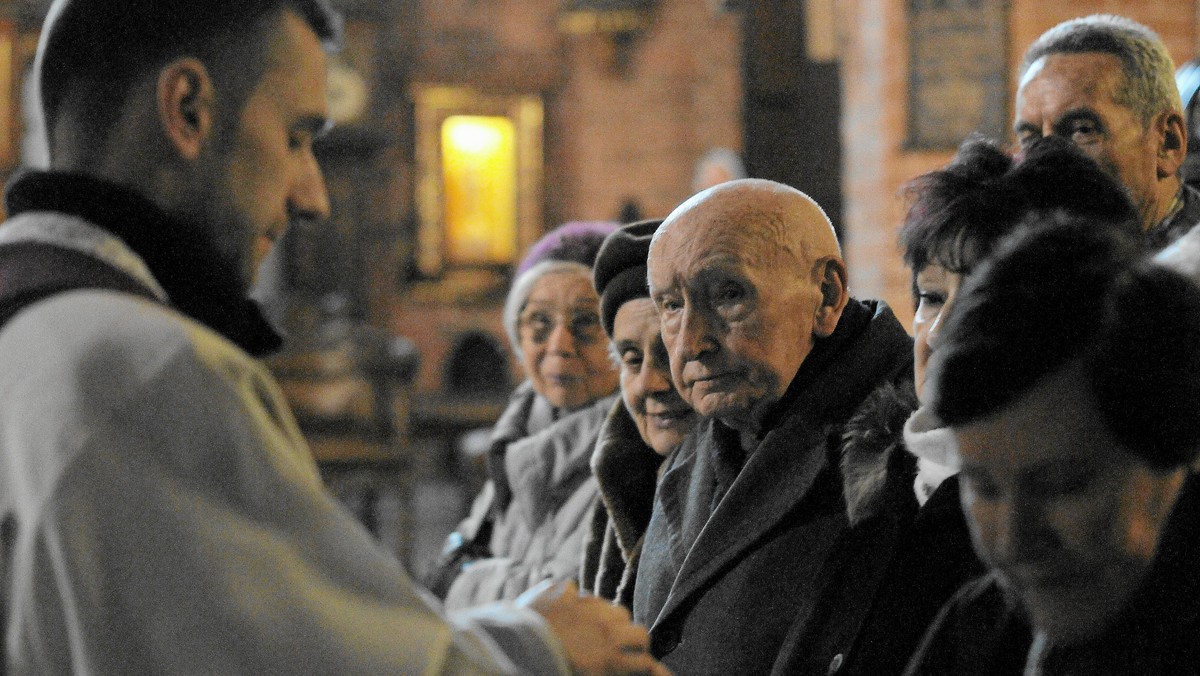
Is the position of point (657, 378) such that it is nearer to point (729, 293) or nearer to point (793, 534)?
point (729, 293)

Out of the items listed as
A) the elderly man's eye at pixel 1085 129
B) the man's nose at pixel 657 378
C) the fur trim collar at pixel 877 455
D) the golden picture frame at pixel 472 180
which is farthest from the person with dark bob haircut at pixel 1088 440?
the golden picture frame at pixel 472 180

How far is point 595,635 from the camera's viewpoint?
1.75 metres

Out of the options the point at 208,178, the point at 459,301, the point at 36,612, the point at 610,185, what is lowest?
the point at 459,301

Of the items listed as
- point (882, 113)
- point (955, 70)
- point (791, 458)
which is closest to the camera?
point (791, 458)

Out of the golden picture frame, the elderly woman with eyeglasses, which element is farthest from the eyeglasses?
the golden picture frame

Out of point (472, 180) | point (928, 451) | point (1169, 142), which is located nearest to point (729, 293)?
point (928, 451)

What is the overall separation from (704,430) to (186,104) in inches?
44.1

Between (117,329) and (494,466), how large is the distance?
2.54 meters

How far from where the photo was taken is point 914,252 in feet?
6.80

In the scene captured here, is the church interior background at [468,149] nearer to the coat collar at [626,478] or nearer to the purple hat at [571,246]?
the purple hat at [571,246]

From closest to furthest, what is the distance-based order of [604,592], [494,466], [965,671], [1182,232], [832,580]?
1. [965,671]
2. [832,580]
3. [1182,232]
4. [604,592]
5. [494,466]

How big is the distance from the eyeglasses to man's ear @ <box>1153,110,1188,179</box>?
5.28 ft

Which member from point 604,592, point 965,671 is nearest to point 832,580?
point 965,671

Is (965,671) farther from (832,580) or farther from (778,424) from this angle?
(778,424)
